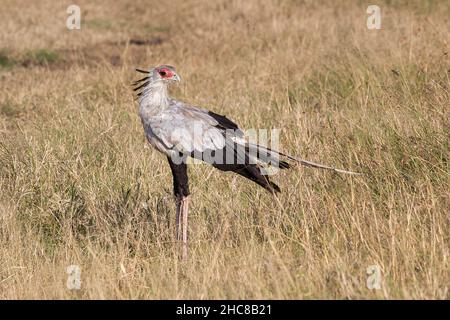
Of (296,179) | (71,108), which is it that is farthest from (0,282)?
(71,108)

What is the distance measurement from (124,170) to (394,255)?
231 cm

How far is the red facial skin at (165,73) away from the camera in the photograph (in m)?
4.73

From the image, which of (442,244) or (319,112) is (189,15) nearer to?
(319,112)

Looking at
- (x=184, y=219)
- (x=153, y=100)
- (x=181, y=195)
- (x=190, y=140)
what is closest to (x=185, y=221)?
(x=184, y=219)

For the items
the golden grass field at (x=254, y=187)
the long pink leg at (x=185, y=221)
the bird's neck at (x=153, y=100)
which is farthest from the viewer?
the bird's neck at (x=153, y=100)

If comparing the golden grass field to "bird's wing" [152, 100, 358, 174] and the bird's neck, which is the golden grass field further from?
the bird's neck

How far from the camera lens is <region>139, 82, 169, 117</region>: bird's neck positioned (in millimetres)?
4629

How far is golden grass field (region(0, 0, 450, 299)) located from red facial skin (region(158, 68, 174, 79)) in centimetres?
82

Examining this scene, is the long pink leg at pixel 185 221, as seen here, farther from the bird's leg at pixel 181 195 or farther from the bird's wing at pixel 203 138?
the bird's wing at pixel 203 138

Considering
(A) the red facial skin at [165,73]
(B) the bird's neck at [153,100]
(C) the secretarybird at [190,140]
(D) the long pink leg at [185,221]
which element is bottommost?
(D) the long pink leg at [185,221]

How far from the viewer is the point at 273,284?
12.2 ft

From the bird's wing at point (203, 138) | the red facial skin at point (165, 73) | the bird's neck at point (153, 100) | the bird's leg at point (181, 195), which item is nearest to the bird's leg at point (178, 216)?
the bird's leg at point (181, 195)

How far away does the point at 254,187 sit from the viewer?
525 cm

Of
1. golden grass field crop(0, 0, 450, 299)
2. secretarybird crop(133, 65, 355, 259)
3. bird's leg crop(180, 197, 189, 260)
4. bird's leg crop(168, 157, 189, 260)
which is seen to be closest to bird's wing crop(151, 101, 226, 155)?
secretarybird crop(133, 65, 355, 259)
